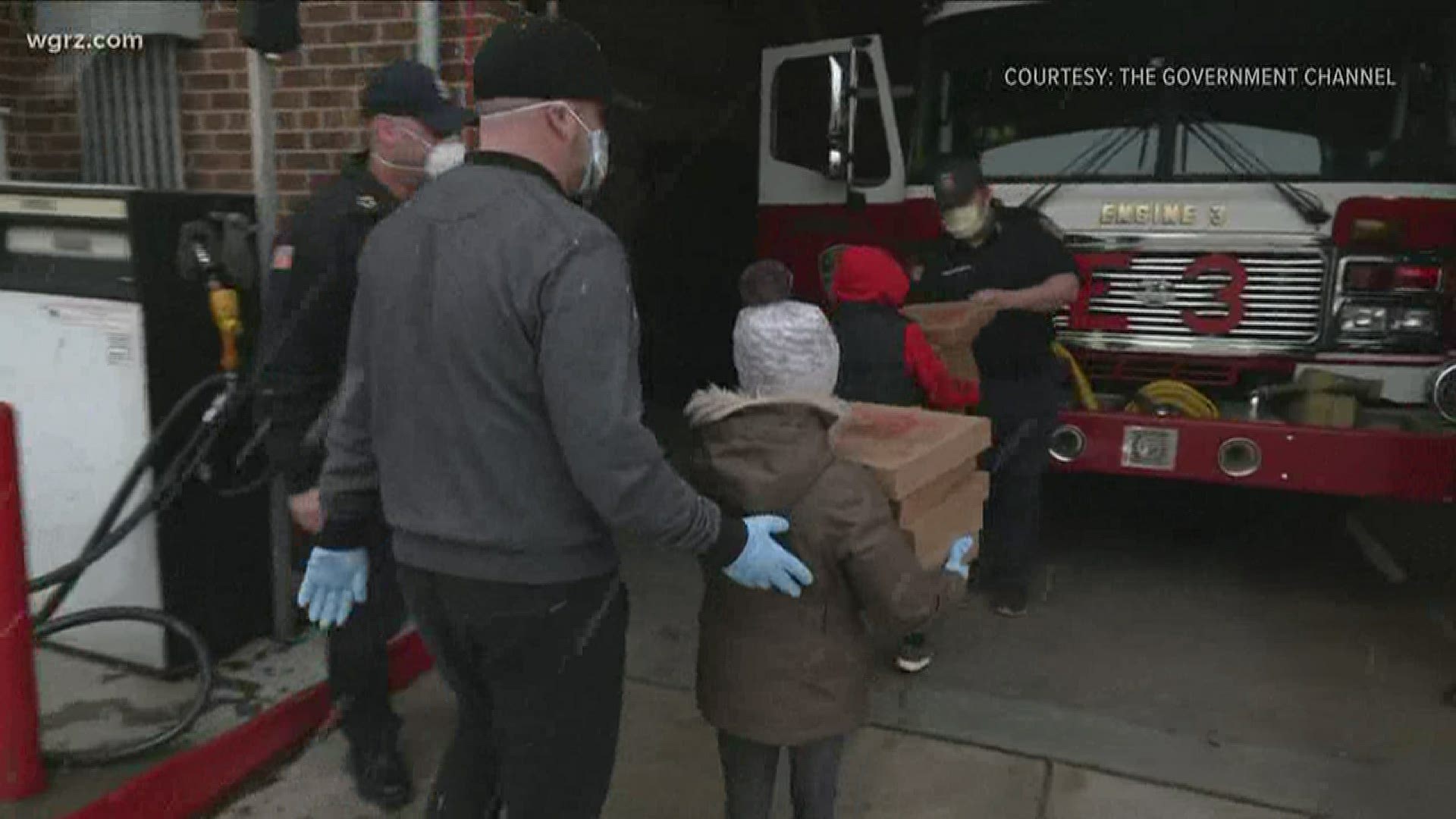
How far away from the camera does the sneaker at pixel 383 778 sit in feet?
10.1

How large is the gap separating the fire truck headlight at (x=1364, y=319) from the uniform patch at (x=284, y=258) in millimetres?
4107

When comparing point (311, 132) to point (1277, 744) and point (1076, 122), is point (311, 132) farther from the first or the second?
point (1277, 744)

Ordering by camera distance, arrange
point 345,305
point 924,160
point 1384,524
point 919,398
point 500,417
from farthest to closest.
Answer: point 1384,524 < point 924,160 < point 919,398 < point 345,305 < point 500,417

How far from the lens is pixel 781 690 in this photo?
233 cm

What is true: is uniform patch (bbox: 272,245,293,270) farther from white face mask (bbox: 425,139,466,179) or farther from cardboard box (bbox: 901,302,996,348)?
cardboard box (bbox: 901,302,996,348)

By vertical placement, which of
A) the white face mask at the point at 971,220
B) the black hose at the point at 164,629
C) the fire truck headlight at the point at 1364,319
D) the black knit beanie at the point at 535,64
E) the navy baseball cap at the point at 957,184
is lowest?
the black hose at the point at 164,629

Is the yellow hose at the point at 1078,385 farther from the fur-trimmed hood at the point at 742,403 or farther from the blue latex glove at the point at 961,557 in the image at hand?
the fur-trimmed hood at the point at 742,403

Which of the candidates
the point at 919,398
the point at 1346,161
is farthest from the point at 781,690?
the point at 1346,161

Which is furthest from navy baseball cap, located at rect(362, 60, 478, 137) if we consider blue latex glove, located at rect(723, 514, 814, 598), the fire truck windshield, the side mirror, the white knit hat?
the fire truck windshield

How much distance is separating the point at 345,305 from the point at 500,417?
1164 mm

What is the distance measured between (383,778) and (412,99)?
1.86 m

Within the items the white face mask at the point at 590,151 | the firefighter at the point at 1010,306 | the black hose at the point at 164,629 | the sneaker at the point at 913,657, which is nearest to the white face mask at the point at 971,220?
the firefighter at the point at 1010,306

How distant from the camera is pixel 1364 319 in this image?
4578mm

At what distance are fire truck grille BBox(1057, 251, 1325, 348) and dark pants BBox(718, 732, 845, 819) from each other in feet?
10.1
